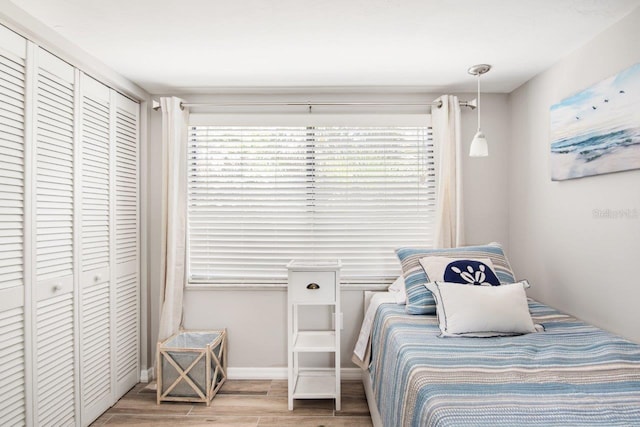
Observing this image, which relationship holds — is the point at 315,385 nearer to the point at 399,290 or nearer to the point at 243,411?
the point at 243,411

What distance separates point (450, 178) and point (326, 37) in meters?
1.47

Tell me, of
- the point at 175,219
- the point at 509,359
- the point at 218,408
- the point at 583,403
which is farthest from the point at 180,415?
the point at 583,403

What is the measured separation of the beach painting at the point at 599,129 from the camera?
1.98 m

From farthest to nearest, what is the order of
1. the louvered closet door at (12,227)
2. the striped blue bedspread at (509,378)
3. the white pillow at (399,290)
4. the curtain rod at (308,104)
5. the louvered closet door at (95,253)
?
1. the curtain rod at (308,104)
2. the white pillow at (399,290)
3. the louvered closet door at (95,253)
4. the louvered closet door at (12,227)
5. the striped blue bedspread at (509,378)

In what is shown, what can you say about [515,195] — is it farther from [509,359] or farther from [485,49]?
[509,359]

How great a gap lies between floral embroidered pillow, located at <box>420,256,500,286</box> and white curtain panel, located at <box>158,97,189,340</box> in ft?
6.16

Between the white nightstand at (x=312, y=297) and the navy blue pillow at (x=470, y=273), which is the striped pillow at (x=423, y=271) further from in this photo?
the white nightstand at (x=312, y=297)

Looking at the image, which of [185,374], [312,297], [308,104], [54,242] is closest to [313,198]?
[308,104]

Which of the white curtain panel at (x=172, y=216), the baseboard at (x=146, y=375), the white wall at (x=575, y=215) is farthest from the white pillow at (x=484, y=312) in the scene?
the baseboard at (x=146, y=375)

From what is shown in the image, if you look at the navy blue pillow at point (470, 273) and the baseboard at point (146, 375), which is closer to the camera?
the navy blue pillow at point (470, 273)

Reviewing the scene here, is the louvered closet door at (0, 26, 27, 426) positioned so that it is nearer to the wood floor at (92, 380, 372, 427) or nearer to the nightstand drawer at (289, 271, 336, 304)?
the wood floor at (92, 380, 372, 427)

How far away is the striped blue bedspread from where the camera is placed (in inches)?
51.2

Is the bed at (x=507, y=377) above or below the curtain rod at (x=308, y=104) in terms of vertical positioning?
below

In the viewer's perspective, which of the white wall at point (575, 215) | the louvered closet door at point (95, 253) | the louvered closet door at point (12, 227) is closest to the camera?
the louvered closet door at point (12, 227)
